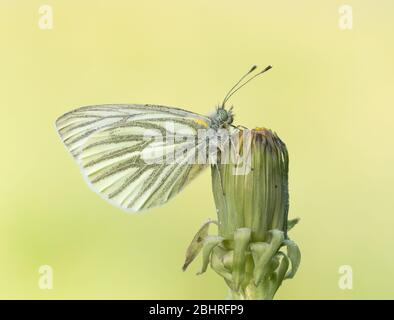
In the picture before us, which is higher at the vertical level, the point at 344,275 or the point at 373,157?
the point at 373,157

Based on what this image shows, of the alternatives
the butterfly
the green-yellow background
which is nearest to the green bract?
the butterfly

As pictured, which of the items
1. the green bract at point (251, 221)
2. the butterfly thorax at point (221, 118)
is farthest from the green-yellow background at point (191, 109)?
the green bract at point (251, 221)

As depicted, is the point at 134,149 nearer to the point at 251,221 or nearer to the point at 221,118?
the point at 221,118

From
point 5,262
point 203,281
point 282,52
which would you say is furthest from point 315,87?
point 5,262

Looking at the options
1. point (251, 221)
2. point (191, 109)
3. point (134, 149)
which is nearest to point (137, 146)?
point (134, 149)

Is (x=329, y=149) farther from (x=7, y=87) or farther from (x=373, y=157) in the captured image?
(x=7, y=87)

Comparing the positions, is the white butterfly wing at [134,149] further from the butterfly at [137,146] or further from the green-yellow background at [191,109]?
the green-yellow background at [191,109]
